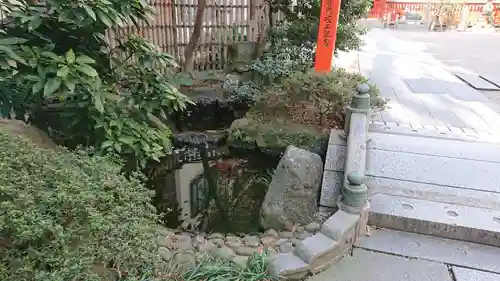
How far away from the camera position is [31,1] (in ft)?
10.9

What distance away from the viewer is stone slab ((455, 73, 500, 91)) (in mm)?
7075

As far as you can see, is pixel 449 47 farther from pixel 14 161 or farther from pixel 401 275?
pixel 14 161

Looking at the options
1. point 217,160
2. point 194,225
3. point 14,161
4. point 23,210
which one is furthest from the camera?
point 217,160

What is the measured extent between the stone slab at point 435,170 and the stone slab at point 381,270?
3.58 ft

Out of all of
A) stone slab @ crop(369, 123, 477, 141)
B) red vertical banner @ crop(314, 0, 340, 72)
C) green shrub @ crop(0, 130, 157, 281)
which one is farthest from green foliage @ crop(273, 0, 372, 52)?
green shrub @ crop(0, 130, 157, 281)

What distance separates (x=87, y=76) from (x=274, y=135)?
9.85 feet

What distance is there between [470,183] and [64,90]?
386 cm

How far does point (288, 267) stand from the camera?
2.57 metres

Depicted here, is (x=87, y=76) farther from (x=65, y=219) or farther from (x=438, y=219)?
(x=438, y=219)

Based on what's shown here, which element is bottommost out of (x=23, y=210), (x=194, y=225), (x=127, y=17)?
(x=194, y=225)

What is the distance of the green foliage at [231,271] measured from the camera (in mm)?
2580

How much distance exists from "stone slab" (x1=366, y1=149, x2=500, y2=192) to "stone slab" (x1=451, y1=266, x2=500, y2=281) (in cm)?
107

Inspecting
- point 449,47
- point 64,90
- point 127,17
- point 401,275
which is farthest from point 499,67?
point 64,90

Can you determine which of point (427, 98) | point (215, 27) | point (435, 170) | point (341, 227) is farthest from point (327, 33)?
point (341, 227)
